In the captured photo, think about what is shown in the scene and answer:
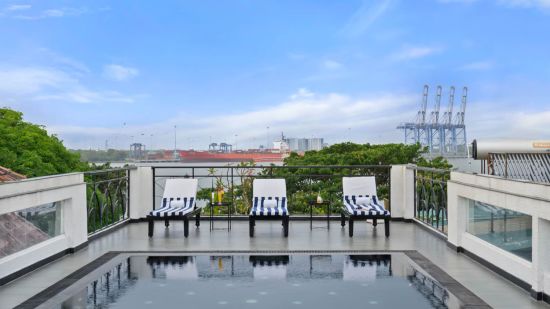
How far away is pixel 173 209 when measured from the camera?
8766 mm

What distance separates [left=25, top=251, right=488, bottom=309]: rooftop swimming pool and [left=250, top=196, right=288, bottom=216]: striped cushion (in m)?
1.48

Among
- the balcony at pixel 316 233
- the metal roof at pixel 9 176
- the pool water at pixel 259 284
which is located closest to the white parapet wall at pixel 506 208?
the balcony at pixel 316 233

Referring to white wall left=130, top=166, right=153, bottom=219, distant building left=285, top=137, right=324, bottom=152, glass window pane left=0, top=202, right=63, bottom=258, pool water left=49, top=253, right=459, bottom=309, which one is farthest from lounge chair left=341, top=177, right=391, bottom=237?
distant building left=285, top=137, right=324, bottom=152

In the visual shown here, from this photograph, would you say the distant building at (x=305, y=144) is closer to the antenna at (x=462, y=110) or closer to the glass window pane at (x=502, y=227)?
the antenna at (x=462, y=110)

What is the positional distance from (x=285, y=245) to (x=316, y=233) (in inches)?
48.0

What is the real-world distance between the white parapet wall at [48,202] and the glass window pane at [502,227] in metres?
4.95

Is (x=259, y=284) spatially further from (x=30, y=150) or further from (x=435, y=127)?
(x=435, y=127)

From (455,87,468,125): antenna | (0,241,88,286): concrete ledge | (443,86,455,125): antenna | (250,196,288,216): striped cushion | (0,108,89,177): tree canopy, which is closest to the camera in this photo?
(0,241,88,286): concrete ledge

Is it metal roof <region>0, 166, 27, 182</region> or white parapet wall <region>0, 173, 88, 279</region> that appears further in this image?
metal roof <region>0, 166, 27, 182</region>

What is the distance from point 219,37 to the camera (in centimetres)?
3362

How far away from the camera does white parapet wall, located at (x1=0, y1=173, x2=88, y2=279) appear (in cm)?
557

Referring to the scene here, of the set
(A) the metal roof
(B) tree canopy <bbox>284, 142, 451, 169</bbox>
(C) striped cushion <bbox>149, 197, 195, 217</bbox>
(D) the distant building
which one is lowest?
(C) striped cushion <bbox>149, 197, 195, 217</bbox>

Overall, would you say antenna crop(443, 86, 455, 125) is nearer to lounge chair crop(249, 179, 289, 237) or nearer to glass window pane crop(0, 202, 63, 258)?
lounge chair crop(249, 179, 289, 237)

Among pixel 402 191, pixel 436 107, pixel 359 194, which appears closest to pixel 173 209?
pixel 359 194
